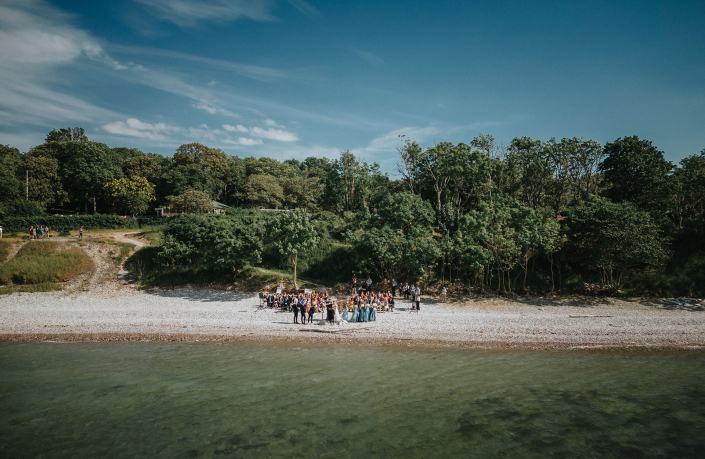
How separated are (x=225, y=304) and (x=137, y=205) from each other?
32.9 m

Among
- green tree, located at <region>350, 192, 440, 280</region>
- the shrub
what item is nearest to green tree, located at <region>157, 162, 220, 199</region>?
the shrub

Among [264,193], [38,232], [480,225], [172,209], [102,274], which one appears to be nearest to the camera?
[480,225]

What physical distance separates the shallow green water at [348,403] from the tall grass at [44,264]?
15840mm

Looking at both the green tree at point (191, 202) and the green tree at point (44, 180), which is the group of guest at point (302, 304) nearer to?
the green tree at point (191, 202)

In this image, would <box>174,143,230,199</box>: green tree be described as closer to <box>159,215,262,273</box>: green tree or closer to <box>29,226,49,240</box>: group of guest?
<box>29,226,49,240</box>: group of guest

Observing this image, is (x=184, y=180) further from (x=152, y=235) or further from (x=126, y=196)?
(x=152, y=235)

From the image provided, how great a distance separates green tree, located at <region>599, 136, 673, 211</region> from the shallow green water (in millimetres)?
19129

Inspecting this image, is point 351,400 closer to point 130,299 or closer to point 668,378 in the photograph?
point 668,378

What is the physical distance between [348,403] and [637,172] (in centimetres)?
3510

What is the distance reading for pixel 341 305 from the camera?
26094mm

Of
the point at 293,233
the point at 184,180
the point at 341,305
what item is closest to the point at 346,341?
the point at 341,305

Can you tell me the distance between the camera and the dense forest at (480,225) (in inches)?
1053

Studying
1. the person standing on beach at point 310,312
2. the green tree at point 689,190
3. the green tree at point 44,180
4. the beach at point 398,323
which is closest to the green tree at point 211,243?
the beach at point 398,323

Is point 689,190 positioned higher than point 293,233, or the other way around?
point 689,190
